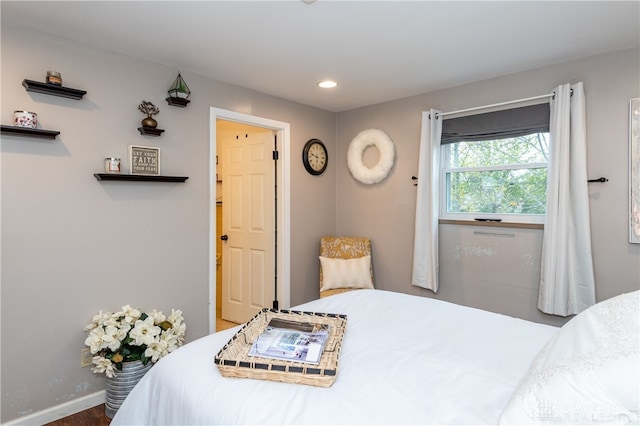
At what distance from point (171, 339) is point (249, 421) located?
5.41ft

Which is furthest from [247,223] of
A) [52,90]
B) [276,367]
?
[276,367]

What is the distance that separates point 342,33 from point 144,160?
1609 mm

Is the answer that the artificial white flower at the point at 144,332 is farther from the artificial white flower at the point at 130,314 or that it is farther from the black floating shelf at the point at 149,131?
the black floating shelf at the point at 149,131

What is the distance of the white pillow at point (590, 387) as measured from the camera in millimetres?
792

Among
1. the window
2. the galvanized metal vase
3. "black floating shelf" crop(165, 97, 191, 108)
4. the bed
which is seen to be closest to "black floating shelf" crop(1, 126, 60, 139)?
"black floating shelf" crop(165, 97, 191, 108)

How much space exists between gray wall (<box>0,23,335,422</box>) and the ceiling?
21 centimetres

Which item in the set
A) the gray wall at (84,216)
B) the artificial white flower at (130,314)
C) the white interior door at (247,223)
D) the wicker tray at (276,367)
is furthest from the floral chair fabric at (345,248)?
the wicker tray at (276,367)

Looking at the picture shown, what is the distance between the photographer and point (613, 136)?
98.6 inches

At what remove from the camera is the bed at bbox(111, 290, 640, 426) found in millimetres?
831

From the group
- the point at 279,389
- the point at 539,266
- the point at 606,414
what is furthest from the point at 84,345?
the point at 539,266

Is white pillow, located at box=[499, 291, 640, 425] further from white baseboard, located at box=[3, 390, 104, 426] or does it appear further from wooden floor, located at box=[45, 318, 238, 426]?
white baseboard, located at box=[3, 390, 104, 426]

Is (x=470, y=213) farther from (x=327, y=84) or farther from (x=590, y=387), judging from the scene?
(x=590, y=387)

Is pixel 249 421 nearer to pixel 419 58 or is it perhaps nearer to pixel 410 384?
pixel 410 384

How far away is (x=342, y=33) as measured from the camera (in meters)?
2.22
